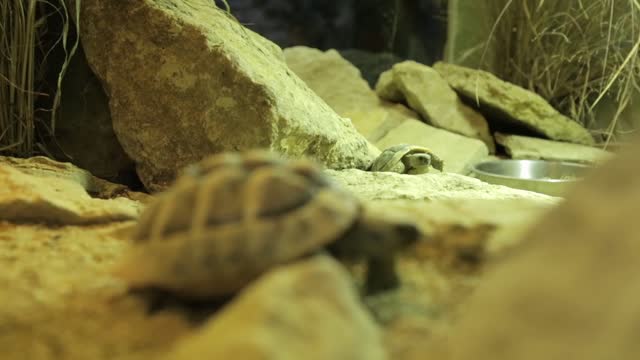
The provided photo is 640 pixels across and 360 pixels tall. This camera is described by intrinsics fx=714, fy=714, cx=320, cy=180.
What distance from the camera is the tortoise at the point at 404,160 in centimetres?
321

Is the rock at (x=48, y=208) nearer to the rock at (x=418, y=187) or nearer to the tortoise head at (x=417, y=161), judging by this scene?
the rock at (x=418, y=187)

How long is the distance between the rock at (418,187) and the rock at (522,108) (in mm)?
1348

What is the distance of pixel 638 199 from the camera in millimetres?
1012

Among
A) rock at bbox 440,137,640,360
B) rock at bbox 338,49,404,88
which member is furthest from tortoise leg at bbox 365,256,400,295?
rock at bbox 338,49,404,88

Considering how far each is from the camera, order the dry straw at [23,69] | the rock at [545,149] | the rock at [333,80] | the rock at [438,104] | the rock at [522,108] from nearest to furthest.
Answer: the dry straw at [23,69]
the rock at [545,149]
the rock at [522,108]
the rock at [438,104]
the rock at [333,80]

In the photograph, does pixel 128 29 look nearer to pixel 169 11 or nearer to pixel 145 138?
pixel 169 11

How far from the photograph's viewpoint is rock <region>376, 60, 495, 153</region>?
4.29 metres

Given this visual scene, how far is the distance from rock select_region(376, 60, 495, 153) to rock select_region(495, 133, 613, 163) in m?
0.19

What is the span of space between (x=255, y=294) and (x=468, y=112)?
3492 millimetres

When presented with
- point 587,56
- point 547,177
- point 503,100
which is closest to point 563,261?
point 547,177

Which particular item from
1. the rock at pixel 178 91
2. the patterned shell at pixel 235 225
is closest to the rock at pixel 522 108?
the rock at pixel 178 91

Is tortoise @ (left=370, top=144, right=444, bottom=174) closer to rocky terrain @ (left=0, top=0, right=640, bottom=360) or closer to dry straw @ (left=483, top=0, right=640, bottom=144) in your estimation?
rocky terrain @ (left=0, top=0, right=640, bottom=360)

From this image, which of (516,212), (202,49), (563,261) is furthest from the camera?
(202,49)

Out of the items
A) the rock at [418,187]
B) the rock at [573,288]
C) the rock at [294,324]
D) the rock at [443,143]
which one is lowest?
the rock at [443,143]
